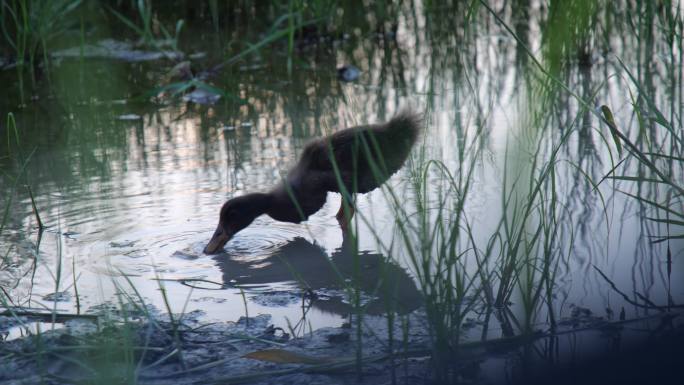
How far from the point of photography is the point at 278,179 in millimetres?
5074

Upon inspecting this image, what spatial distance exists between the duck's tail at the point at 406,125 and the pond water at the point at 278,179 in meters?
0.18

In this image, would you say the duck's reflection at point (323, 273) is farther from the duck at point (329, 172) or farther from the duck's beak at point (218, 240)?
the duck at point (329, 172)

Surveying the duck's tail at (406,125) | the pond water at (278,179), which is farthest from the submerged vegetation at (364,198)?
the duck's tail at (406,125)

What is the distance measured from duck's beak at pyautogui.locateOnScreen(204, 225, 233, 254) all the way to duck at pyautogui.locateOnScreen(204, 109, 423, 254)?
120 millimetres

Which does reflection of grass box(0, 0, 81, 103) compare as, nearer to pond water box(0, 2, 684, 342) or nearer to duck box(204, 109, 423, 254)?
pond water box(0, 2, 684, 342)

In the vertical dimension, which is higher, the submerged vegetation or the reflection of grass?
the reflection of grass

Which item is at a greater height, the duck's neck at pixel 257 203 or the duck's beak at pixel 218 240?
the duck's neck at pixel 257 203

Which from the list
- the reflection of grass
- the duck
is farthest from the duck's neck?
the reflection of grass

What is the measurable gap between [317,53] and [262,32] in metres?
0.86

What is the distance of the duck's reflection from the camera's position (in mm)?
Result: 3367

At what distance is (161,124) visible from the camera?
6.41 m

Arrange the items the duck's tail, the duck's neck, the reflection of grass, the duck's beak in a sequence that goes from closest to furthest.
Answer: the duck's beak < the duck's neck < the duck's tail < the reflection of grass

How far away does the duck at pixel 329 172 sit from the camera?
4461 mm

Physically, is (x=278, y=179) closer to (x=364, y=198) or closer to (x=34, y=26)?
(x=364, y=198)
